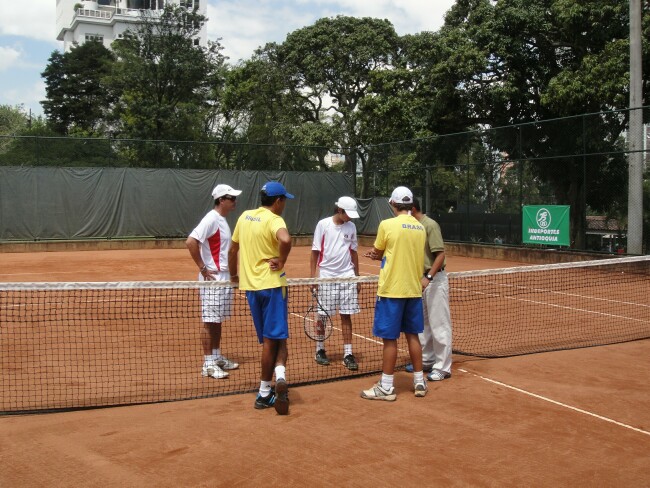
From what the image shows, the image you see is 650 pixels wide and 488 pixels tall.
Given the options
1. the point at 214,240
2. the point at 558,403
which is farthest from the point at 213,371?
the point at 558,403

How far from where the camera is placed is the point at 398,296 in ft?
19.3

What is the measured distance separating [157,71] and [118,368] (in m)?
34.2

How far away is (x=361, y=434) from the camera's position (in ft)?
16.2

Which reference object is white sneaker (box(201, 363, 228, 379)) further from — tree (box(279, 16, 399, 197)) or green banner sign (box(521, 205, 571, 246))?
tree (box(279, 16, 399, 197))

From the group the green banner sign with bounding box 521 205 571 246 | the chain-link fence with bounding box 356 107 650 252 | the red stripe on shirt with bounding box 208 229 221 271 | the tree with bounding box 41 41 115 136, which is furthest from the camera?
the tree with bounding box 41 41 115 136

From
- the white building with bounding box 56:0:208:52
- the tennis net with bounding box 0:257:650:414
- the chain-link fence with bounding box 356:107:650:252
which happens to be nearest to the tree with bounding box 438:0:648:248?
the chain-link fence with bounding box 356:107:650:252

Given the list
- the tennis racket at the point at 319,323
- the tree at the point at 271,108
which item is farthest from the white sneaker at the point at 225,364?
the tree at the point at 271,108

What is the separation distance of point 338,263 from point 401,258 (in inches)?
→ 65.4

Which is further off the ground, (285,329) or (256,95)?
(256,95)

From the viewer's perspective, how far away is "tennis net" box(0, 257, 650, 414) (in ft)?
20.5

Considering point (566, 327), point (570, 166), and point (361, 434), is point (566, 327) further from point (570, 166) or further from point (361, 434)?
point (570, 166)

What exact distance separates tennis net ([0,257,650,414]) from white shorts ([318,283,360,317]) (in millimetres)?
164

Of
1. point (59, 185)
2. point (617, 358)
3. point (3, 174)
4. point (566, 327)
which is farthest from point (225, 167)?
point (617, 358)

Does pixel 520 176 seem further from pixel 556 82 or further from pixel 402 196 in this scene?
pixel 402 196
